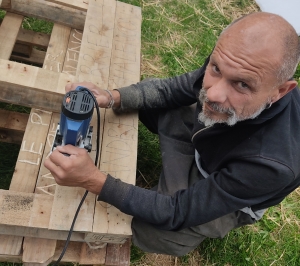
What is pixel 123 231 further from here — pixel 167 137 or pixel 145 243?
pixel 167 137

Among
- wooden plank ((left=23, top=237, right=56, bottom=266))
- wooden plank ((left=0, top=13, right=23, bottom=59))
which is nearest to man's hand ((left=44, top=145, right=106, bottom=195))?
wooden plank ((left=23, top=237, right=56, bottom=266))

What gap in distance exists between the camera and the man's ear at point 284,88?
1.50 meters

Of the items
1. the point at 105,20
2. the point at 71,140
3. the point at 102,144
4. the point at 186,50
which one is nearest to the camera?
the point at 71,140

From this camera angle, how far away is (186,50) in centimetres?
389

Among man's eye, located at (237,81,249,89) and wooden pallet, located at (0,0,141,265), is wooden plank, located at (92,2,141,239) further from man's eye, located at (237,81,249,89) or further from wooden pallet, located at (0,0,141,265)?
man's eye, located at (237,81,249,89)

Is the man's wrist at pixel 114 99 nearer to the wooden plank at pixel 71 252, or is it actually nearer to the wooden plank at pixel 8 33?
the wooden plank at pixel 71 252

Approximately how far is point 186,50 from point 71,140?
8.62 ft

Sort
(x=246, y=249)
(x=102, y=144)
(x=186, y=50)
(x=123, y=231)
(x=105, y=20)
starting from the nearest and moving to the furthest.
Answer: (x=123, y=231) < (x=102, y=144) < (x=105, y=20) < (x=246, y=249) < (x=186, y=50)

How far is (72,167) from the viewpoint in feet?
5.02

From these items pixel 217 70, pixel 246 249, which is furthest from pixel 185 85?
pixel 246 249

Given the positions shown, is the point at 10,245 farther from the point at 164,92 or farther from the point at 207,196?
the point at 164,92

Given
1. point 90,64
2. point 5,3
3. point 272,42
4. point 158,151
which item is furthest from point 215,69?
point 5,3

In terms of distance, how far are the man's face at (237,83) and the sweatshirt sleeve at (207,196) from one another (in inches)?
8.7

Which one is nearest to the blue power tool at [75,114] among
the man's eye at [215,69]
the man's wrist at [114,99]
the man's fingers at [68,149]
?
the man's fingers at [68,149]
